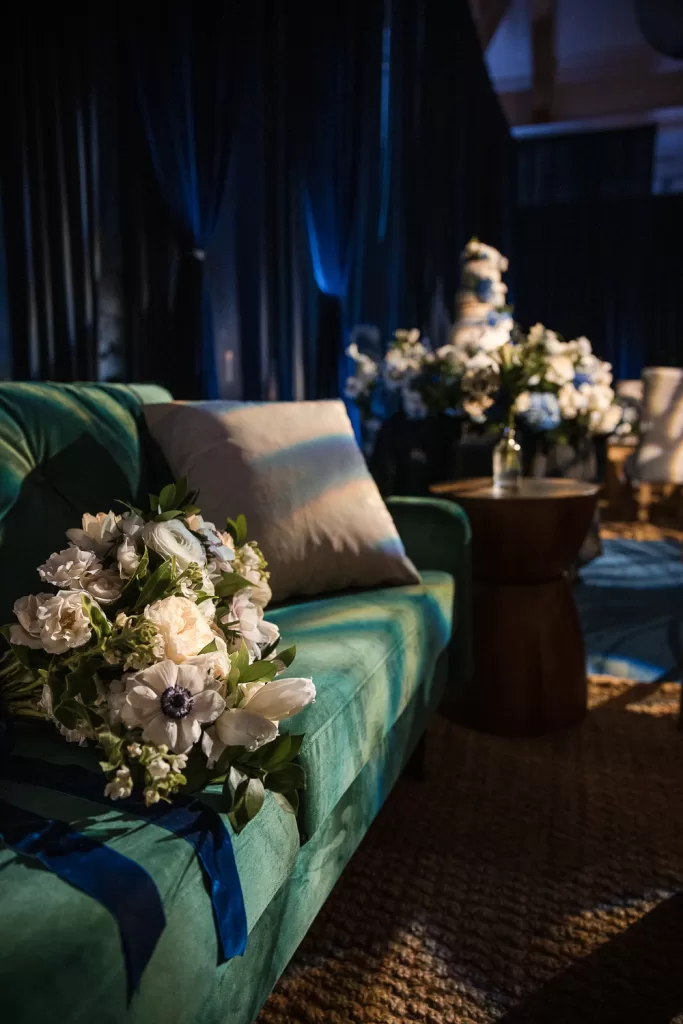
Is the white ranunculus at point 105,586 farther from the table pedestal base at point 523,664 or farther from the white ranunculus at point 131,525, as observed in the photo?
the table pedestal base at point 523,664

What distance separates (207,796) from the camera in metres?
0.73

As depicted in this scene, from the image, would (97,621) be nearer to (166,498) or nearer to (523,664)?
(166,498)

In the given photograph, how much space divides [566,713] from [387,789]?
2.72 ft

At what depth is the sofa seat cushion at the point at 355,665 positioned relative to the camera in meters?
0.89

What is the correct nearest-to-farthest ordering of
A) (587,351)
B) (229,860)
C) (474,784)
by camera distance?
(229,860) → (474,784) → (587,351)

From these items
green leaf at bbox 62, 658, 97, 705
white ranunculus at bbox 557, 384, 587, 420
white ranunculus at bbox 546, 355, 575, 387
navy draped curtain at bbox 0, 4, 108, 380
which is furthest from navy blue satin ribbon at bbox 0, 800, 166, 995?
navy draped curtain at bbox 0, 4, 108, 380

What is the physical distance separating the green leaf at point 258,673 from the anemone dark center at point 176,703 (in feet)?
0.23

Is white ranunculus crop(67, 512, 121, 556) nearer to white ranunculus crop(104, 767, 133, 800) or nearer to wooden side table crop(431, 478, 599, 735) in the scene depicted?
white ranunculus crop(104, 767, 133, 800)

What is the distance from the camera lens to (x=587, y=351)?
7.63 feet

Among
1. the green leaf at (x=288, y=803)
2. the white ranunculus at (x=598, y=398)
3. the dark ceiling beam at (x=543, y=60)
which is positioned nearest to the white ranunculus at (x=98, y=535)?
the green leaf at (x=288, y=803)

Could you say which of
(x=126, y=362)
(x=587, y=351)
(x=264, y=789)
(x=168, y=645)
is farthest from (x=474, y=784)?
(x=126, y=362)

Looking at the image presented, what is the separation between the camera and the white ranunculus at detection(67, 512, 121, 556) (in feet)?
2.68

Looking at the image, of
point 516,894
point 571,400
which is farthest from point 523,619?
point 571,400

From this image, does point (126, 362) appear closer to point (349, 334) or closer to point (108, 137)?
point (108, 137)
